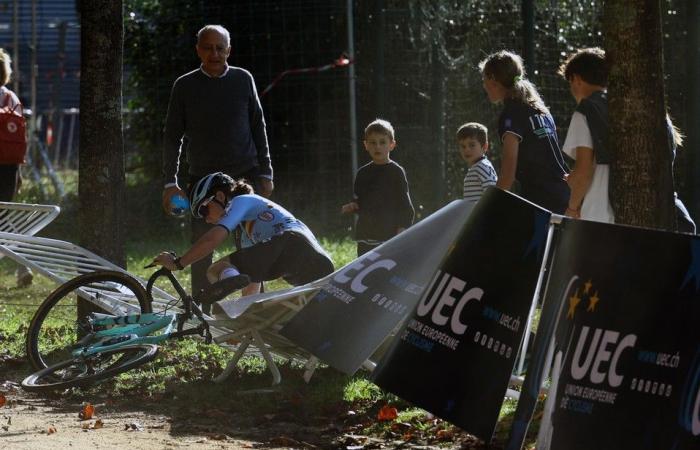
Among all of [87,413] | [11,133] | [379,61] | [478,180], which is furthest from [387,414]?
[379,61]

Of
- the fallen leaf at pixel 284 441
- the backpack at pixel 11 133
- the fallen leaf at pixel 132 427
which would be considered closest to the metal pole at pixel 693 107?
the backpack at pixel 11 133

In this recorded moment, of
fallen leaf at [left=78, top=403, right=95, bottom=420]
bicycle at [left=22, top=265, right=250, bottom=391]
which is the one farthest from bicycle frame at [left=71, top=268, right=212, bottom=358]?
fallen leaf at [left=78, top=403, right=95, bottom=420]

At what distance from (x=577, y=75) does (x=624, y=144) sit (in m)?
1.13

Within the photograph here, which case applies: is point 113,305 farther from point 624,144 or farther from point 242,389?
point 624,144

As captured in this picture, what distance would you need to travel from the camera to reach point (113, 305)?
734 cm

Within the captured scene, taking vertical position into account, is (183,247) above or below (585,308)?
below

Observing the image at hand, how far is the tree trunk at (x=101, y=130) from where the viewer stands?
809 centimetres

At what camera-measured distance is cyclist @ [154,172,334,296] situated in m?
7.15

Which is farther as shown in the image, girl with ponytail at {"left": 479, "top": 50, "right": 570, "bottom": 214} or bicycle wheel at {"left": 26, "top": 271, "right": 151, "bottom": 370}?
girl with ponytail at {"left": 479, "top": 50, "right": 570, "bottom": 214}

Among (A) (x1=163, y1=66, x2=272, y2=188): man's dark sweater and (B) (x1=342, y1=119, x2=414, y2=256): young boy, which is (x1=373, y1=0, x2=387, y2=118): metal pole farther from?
(A) (x1=163, y1=66, x2=272, y2=188): man's dark sweater

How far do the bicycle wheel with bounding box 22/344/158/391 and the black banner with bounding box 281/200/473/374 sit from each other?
85 centimetres

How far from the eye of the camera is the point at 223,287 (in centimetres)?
681

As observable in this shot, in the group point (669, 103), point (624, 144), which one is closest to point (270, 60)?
point (669, 103)

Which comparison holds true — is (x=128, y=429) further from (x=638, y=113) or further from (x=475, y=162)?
(x=475, y=162)
